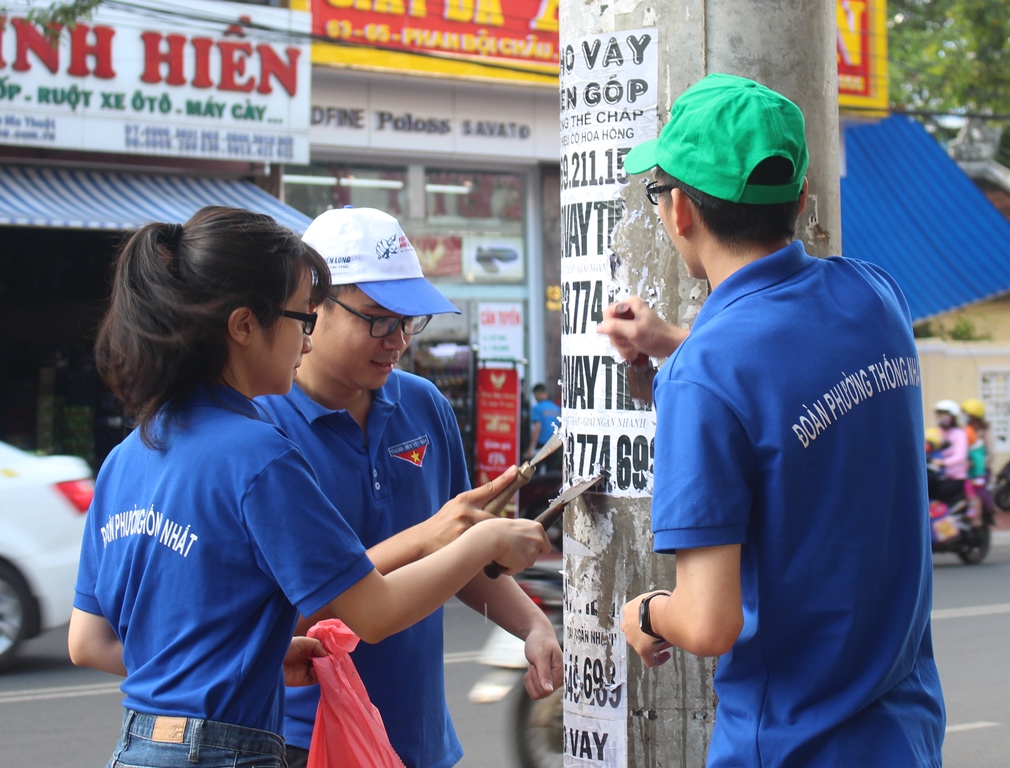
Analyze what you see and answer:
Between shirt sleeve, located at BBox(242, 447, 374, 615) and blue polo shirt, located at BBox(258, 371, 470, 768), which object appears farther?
blue polo shirt, located at BBox(258, 371, 470, 768)

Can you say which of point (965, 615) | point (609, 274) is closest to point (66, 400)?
point (965, 615)

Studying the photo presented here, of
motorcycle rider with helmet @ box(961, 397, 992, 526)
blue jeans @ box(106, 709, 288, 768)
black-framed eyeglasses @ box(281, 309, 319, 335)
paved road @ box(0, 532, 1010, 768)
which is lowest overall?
paved road @ box(0, 532, 1010, 768)

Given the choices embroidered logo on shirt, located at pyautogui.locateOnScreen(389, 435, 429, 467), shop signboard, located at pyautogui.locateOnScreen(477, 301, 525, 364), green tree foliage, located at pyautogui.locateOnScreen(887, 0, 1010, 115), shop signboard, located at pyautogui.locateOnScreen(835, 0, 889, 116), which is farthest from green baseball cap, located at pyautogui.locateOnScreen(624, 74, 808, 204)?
green tree foliage, located at pyautogui.locateOnScreen(887, 0, 1010, 115)

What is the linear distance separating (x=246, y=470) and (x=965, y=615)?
373 inches

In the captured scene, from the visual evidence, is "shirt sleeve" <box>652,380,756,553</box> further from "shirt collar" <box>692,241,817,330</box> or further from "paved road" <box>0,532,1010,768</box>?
"paved road" <box>0,532,1010,768</box>

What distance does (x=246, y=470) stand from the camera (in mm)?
1893

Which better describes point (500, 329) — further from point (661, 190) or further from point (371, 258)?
point (661, 190)

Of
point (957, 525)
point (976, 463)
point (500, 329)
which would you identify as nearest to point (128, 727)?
point (957, 525)

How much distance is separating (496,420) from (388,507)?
10.9 metres

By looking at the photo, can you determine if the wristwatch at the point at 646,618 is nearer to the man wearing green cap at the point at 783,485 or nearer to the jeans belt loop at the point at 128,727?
the man wearing green cap at the point at 783,485

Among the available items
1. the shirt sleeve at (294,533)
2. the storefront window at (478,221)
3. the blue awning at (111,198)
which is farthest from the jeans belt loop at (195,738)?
the storefront window at (478,221)

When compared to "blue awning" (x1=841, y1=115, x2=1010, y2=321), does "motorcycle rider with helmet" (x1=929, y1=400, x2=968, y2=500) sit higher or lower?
lower

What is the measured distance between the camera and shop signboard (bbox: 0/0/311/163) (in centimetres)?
1241

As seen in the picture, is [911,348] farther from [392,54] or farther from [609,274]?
[392,54]
